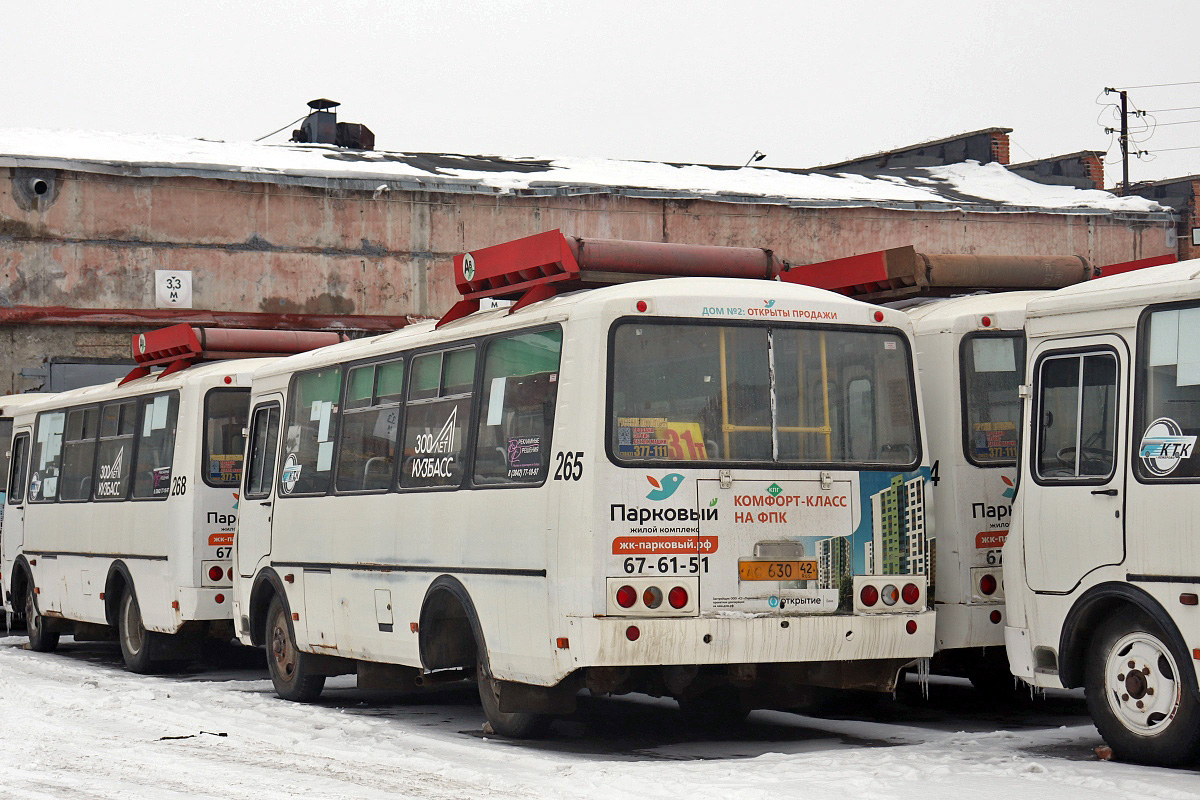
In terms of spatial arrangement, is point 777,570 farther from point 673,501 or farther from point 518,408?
point 518,408

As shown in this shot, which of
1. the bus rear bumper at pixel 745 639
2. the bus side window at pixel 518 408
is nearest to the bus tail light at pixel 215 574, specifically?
the bus side window at pixel 518 408

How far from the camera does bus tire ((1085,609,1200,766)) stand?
8.91 meters

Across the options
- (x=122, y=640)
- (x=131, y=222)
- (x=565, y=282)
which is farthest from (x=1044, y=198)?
(x=565, y=282)

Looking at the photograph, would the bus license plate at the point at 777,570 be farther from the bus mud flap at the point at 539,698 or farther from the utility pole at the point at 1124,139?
the utility pole at the point at 1124,139

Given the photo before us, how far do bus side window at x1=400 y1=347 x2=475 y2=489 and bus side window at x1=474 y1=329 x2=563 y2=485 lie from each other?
0.26 m

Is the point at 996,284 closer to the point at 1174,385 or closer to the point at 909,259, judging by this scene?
the point at 909,259

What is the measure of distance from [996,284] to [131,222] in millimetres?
22376

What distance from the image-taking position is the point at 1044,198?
39906 millimetres

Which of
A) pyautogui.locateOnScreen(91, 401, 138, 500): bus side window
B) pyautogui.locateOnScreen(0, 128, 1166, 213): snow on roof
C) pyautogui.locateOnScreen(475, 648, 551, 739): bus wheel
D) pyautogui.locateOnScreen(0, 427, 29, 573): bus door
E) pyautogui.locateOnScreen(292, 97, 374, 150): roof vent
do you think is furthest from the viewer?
pyautogui.locateOnScreen(292, 97, 374, 150): roof vent

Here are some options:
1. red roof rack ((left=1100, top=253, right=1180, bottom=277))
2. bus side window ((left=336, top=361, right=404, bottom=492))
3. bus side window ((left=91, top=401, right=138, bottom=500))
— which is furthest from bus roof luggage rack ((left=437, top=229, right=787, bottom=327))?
bus side window ((left=91, top=401, right=138, bottom=500))

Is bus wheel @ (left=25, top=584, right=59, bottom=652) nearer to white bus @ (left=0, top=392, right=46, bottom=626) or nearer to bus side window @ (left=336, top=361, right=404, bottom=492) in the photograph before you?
white bus @ (left=0, top=392, right=46, bottom=626)

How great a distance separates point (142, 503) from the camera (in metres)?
16.6

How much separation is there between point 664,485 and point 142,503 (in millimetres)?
8372

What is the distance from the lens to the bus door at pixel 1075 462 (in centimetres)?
941
